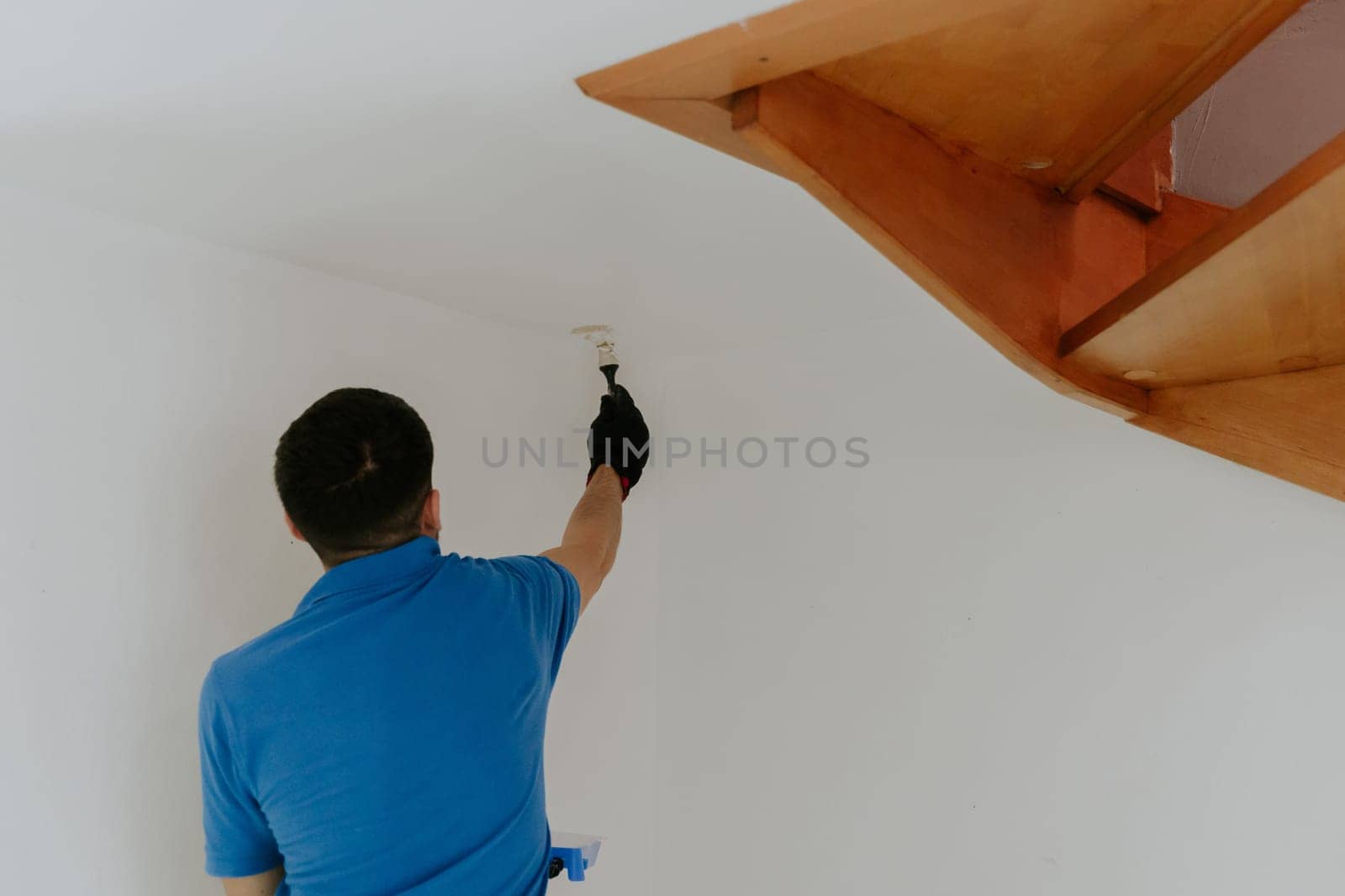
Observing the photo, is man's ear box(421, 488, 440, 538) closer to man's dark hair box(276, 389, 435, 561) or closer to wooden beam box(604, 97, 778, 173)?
man's dark hair box(276, 389, 435, 561)

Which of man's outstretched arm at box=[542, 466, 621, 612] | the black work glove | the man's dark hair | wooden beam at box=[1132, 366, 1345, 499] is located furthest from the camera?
the black work glove

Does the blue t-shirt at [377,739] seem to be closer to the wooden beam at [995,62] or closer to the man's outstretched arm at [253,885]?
the man's outstretched arm at [253,885]

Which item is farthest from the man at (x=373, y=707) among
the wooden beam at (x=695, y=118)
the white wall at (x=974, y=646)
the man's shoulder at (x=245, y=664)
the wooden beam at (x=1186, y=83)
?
the wooden beam at (x=1186, y=83)

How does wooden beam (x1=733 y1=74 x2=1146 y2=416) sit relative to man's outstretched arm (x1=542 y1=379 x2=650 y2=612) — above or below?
above

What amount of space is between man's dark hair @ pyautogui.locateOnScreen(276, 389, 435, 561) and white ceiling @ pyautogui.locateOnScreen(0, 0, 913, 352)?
333 mm

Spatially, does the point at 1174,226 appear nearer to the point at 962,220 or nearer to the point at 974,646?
the point at 962,220

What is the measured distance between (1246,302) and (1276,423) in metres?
0.33

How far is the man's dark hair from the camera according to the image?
3.73ft

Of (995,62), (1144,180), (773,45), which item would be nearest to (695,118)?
(773,45)

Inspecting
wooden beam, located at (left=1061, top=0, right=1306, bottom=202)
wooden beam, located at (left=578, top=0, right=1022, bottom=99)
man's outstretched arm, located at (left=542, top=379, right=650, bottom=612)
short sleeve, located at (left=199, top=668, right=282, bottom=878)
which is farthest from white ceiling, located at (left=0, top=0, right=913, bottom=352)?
short sleeve, located at (left=199, top=668, right=282, bottom=878)

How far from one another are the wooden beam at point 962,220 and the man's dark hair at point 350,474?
22.6 inches

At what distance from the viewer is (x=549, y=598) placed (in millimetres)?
1324

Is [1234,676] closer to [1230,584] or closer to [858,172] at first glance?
[1230,584]

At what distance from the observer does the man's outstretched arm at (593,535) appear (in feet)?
4.86
